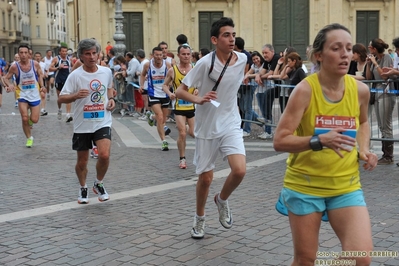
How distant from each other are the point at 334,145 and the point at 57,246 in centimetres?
329

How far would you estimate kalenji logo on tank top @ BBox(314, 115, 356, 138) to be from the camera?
3709 mm

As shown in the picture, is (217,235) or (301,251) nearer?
(301,251)

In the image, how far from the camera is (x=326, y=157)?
3709 mm

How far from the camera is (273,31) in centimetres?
3459

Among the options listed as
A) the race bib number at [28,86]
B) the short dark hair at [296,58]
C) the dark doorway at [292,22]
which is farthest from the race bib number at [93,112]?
the dark doorway at [292,22]

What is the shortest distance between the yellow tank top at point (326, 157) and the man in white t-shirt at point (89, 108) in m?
4.18

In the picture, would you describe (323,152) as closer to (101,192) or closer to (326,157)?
(326,157)

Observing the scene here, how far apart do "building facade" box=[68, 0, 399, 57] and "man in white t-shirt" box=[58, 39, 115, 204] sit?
26.4 metres

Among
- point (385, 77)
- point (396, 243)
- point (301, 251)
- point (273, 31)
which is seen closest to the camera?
point (301, 251)

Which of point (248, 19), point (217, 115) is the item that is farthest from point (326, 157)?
point (248, 19)

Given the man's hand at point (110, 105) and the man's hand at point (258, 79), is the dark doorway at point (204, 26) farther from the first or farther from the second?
the man's hand at point (110, 105)

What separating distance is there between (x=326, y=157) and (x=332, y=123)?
20 centimetres

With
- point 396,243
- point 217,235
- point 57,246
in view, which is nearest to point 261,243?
point 217,235

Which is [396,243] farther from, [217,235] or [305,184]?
[305,184]
